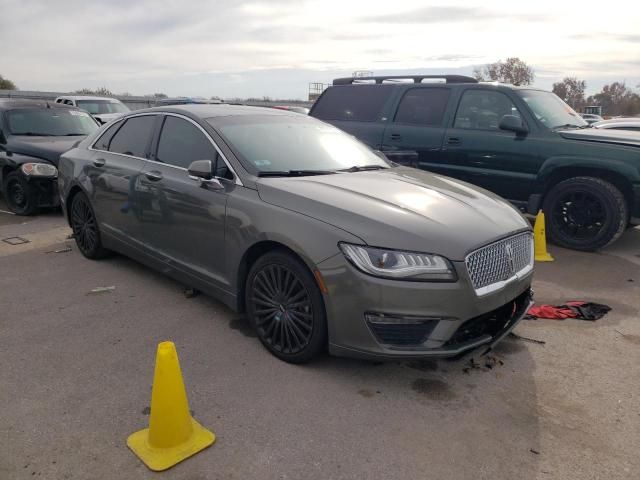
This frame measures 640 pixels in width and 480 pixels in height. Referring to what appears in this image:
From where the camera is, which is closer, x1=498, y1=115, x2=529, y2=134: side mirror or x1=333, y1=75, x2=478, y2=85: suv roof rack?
x1=498, y1=115, x2=529, y2=134: side mirror

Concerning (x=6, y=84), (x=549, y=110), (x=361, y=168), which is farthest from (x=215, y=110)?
(x=6, y=84)

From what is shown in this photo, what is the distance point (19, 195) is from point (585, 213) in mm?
7877

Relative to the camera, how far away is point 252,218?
351 centimetres

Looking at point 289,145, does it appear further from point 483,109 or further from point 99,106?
point 99,106

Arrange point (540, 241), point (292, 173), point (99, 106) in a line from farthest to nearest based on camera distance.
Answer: point (99, 106), point (540, 241), point (292, 173)

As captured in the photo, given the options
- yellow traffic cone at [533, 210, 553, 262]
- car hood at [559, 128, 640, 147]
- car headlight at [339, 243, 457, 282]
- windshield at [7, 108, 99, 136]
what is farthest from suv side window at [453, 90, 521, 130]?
windshield at [7, 108, 99, 136]

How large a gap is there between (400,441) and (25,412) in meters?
2.08

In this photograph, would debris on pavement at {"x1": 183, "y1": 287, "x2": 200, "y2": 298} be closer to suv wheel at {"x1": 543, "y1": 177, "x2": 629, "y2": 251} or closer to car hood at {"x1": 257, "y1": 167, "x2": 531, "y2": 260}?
car hood at {"x1": 257, "y1": 167, "x2": 531, "y2": 260}

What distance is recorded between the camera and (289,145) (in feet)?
13.7

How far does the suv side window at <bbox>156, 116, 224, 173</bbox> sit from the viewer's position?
4.04 m

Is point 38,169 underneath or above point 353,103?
underneath

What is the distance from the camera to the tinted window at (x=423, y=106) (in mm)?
7129

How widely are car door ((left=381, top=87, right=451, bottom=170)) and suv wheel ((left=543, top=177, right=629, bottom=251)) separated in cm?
165

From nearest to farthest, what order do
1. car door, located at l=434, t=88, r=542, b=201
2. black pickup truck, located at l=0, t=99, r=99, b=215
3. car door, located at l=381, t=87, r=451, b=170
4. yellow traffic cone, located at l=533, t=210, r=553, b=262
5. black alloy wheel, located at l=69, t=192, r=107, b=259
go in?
1. black alloy wheel, located at l=69, t=192, r=107, b=259
2. yellow traffic cone, located at l=533, t=210, r=553, b=262
3. car door, located at l=434, t=88, r=542, b=201
4. car door, located at l=381, t=87, r=451, b=170
5. black pickup truck, located at l=0, t=99, r=99, b=215
